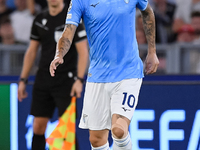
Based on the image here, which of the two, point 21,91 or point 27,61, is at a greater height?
point 27,61

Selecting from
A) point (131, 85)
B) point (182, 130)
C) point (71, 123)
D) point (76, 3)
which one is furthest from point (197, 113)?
point (76, 3)

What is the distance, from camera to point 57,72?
5.62 m

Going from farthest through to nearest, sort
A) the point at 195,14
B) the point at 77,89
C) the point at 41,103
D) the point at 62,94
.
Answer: the point at 195,14, the point at 41,103, the point at 62,94, the point at 77,89

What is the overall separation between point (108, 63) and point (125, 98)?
38 cm

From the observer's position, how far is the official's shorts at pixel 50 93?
562 cm

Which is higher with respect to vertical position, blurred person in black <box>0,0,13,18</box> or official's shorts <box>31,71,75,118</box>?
blurred person in black <box>0,0,13,18</box>

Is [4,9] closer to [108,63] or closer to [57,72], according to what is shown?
[57,72]

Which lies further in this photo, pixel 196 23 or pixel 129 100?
pixel 196 23

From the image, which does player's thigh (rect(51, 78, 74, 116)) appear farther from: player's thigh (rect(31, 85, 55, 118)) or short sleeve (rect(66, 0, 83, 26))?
short sleeve (rect(66, 0, 83, 26))

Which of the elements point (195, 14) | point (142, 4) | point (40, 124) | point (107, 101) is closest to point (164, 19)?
point (195, 14)

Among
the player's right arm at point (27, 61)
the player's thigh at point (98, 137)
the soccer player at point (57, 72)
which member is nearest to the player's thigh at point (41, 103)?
the soccer player at point (57, 72)

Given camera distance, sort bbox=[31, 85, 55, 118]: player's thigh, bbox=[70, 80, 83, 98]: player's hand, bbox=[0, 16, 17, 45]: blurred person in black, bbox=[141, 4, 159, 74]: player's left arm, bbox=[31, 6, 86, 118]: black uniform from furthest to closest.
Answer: bbox=[0, 16, 17, 45]: blurred person in black, bbox=[31, 85, 55, 118]: player's thigh, bbox=[31, 6, 86, 118]: black uniform, bbox=[70, 80, 83, 98]: player's hand, bbox=[141, 4, 159, 74]: player's left arm

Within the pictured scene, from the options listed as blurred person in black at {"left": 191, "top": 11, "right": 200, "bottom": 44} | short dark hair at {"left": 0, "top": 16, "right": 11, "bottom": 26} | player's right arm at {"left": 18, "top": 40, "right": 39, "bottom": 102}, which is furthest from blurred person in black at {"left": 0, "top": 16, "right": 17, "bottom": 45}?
blurred person in black at {"left": 191, "top": 11, "right": 200, "bottom": 44}

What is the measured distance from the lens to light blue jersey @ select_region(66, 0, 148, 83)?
4.35 m
